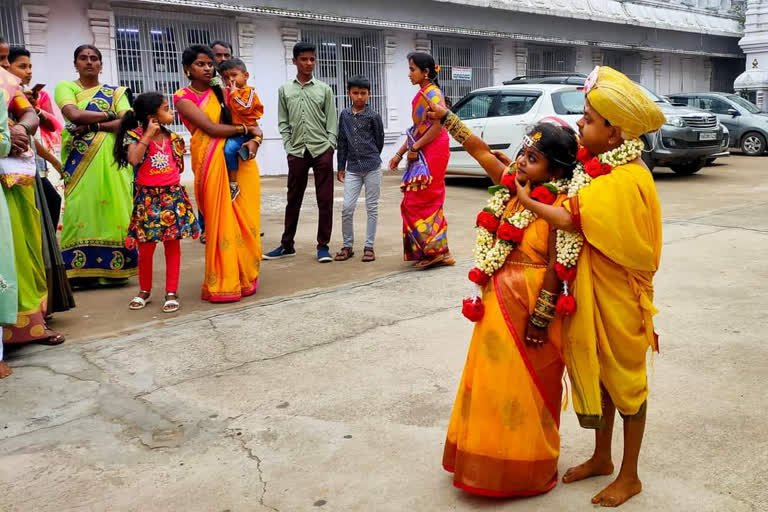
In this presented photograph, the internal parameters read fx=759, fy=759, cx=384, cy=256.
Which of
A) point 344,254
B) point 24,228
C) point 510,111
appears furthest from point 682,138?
point 24,228

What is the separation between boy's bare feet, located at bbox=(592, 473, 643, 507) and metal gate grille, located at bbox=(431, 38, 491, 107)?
14.0m

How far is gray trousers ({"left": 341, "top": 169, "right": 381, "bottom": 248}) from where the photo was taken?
6715mm

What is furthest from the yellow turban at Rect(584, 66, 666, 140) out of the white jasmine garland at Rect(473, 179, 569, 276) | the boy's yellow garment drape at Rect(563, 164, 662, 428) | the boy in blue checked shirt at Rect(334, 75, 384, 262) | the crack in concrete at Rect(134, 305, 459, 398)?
the boy in blue checked shirt at Rect(334, 75, 384, 262)

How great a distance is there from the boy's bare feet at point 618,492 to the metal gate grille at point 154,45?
1032cm

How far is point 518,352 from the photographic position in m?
2.55

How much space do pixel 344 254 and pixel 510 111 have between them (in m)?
5.61

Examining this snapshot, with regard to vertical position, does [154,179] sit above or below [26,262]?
above

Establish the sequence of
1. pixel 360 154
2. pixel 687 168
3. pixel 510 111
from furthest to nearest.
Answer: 1. pixel 687 168
2. pixel 510 111
3. pixel 360 154

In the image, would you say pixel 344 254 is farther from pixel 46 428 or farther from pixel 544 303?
pixel 544 303

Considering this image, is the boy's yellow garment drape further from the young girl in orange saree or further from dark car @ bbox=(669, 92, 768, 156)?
dark car @ bbox=(669, 92, 768, 156)

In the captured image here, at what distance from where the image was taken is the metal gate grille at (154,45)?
448 inches

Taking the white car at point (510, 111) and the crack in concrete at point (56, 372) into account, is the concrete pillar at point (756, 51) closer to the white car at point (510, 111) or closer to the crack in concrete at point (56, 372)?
the white car at point (510, 111)

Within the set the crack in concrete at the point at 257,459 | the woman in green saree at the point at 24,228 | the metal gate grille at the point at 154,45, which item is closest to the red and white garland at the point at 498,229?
the crack in concrete at the point at 257,459

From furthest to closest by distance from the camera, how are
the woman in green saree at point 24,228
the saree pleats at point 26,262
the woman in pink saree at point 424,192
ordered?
1. the woman in pink saree at point 424,192
2. the saree pleats at point 26,262
3. the woman in green saree at point 24,228
